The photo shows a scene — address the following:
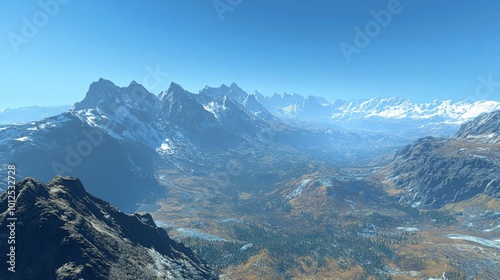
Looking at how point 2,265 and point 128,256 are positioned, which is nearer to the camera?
point 2,265

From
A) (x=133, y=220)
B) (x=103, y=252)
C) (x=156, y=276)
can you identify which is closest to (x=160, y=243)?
(x=133, y=220)

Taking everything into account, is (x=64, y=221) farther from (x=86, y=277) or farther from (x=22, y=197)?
(x=86, y=277)

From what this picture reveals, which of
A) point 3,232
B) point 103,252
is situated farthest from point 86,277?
point 3,232

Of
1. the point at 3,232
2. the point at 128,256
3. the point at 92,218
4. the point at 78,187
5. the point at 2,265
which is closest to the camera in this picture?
the point at 2,265

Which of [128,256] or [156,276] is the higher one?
[128,256]

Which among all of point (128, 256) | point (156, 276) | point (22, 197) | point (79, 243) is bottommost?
point (156, 276)

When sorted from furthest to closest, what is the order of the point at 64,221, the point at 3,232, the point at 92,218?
the point at 92,218 < the point at 64,221 < the point at 3,232

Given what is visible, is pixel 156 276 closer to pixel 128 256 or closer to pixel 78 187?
pixel 128 256
